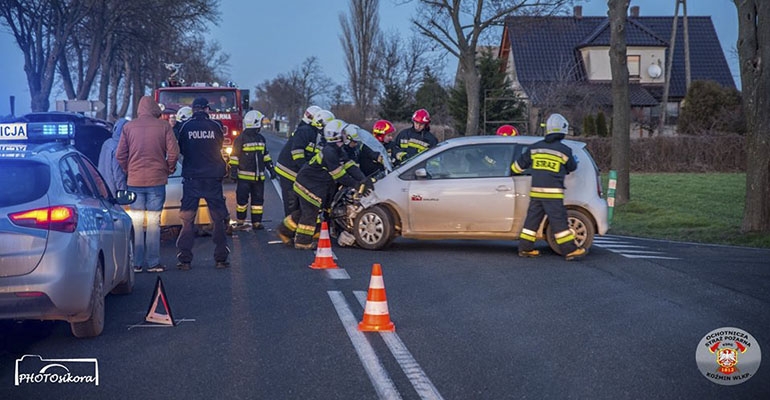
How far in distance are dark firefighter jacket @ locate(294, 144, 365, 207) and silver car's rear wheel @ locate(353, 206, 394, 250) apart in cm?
45

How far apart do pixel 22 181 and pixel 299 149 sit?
738 cm

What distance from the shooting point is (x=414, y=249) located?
13469 mm

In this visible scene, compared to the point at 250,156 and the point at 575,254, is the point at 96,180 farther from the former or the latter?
the point at 250,156

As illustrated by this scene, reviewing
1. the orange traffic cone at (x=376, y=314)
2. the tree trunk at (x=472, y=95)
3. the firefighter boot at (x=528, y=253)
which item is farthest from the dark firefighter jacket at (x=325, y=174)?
the tree trunk at (x=472, y=95)

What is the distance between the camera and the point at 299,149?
14.3m

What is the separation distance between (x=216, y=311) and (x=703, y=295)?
4.73 meters

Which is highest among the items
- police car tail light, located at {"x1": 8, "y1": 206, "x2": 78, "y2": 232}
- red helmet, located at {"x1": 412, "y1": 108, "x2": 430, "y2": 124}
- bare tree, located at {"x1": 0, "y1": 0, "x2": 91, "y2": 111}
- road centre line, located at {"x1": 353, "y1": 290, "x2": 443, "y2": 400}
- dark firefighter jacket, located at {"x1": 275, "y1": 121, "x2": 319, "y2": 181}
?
bare tree, located at {"x1": 0, "y1": 0, "x2": 91, "y2": 111}

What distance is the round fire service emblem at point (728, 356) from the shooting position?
21.1ft

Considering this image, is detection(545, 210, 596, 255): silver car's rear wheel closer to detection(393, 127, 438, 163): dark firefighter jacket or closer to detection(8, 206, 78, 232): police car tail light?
detection(393, 127, 438, 163): dark firefighter jacket

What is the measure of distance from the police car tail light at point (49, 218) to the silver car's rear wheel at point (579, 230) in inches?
276

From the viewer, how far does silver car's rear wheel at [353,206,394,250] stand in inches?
514

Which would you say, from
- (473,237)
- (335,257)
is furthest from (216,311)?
(473,237)

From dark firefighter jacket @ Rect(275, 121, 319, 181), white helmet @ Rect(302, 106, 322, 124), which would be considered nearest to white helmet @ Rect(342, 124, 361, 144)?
dark firefighter jacket @ Rect(275, 121, 319, 181)

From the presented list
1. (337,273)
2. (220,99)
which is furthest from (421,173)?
(220,99)
